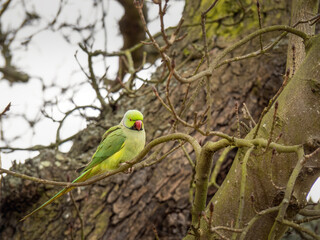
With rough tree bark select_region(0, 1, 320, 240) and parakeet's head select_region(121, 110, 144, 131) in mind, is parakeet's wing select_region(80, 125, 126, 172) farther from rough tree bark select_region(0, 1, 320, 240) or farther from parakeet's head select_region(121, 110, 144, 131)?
rough tree bark select_region(0, 1, 320, 240)

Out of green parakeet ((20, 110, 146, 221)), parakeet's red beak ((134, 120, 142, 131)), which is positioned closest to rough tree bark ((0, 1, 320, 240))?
green parakeet ((20, 110, 146, 221))

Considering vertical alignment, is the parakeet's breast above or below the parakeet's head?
below

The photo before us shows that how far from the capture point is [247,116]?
2238 millimetres

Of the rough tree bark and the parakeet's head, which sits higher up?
the parakeet's head

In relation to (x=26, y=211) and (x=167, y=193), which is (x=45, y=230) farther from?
(x=167, y=193)

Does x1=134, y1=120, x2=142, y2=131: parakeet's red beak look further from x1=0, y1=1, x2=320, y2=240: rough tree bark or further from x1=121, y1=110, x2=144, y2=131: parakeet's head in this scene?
x1=0, y1=1, x2=320, y2=240: rough tree bark

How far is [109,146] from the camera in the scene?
3.04m

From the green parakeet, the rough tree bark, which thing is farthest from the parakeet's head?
the rough tree bark

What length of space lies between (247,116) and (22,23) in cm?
366

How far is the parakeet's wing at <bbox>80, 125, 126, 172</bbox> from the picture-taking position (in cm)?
300

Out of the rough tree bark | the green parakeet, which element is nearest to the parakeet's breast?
the green parakeet

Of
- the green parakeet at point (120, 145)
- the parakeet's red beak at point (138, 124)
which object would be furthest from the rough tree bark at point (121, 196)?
the parakeet's red beak at point (138, 124)

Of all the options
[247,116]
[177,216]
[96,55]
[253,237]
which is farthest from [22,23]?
[253,237]

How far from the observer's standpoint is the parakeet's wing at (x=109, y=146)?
9.84 ft
